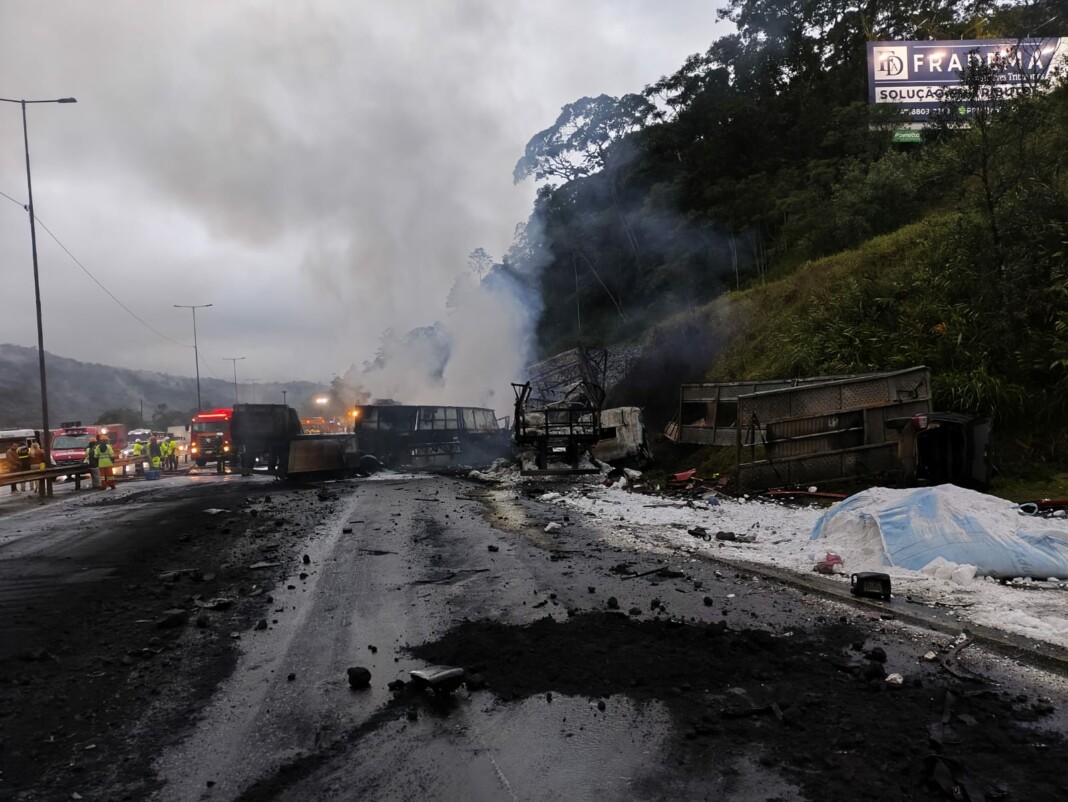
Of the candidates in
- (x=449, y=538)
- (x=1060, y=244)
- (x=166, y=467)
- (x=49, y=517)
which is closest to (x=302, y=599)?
(x=449, y=538)

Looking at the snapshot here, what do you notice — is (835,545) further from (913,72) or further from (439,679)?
(913,72)

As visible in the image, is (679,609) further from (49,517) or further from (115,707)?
(49,517)

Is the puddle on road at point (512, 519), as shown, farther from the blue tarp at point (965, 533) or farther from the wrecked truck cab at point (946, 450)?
the wrecked truck cab at point (946, 450)

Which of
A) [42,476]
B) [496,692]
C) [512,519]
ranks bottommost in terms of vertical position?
[512,519]

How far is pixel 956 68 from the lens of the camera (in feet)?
81.1

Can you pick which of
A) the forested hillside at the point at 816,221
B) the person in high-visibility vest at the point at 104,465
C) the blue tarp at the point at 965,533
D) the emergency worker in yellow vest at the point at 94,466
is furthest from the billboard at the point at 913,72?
the emergency worker in yellow vest at the point at 94,466

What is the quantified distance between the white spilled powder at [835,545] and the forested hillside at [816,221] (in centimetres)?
504

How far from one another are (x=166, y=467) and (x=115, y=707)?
1163 inches

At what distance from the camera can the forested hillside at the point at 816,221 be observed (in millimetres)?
11953

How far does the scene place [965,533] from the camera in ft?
19.5

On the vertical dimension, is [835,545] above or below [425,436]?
below

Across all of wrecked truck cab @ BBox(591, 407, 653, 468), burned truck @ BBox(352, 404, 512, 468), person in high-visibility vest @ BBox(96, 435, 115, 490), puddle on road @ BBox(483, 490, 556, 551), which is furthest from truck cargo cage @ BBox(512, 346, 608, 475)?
person in high-visibility vest @ BBox(96, 435, 115, 490)

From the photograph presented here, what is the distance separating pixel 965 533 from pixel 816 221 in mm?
20843

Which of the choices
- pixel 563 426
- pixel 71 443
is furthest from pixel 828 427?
pixel 71 443
